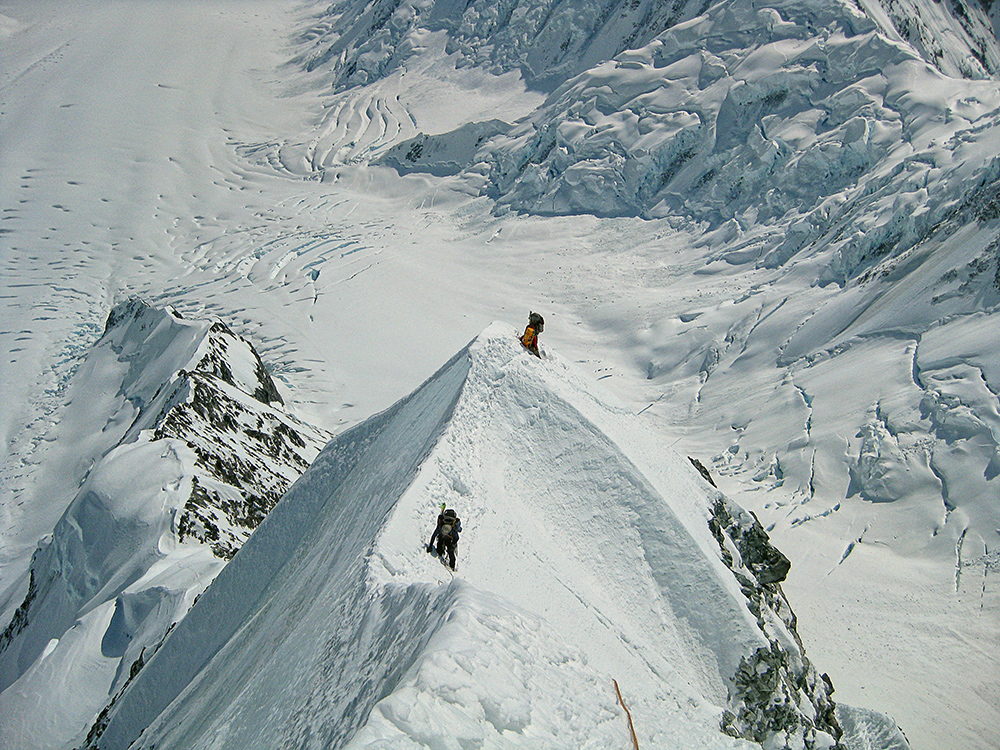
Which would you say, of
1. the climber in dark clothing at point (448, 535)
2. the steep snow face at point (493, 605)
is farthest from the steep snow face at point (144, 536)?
the climber in dark clothing at point (448, 535)

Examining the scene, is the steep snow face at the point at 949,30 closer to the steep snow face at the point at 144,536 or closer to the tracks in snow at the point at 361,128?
the tracks in snow at the point at 361,128

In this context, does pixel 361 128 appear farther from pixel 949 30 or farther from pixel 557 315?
pixel 949 30

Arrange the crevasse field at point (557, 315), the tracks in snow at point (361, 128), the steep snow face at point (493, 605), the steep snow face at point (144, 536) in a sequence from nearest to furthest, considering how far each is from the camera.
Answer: the steep snow face at point (493, 605) < the crevasse field at point (557, 315) < the steep snow face at point (144, 536) < the tracks in snow at point (361, 128)

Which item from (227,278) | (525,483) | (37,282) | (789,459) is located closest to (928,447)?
(789,459)

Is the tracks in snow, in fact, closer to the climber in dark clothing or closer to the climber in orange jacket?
the climber in orange jacket

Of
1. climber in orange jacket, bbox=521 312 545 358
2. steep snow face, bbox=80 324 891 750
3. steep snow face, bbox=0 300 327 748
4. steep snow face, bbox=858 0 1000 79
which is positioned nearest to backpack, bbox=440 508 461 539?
steep snow face, bbox=80 324 891 750

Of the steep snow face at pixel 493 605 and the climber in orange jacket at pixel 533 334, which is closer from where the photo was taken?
the steep snow face at pixel 493 605

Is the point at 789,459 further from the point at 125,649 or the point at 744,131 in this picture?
the point at 744,131
